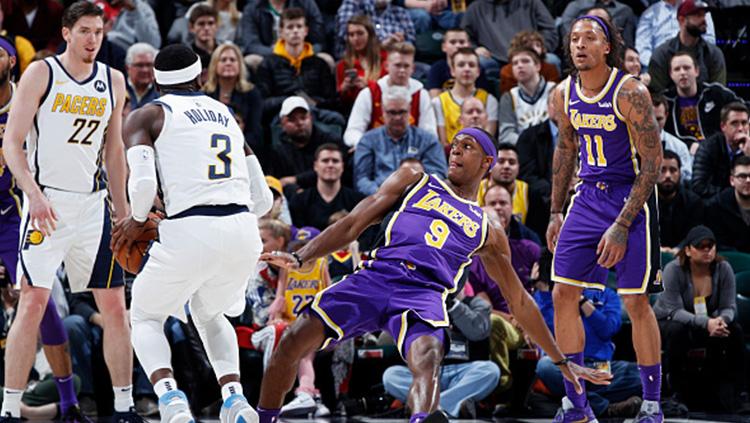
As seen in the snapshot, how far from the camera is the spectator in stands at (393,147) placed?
33.7 ft

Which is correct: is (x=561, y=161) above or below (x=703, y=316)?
above

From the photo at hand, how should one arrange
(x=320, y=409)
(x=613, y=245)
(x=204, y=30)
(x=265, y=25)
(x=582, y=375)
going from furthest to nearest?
(x=265, y=25) → (x=204, y=30) → (x=320, y=409) → (x=613, y=245) → (x=582, y=375)

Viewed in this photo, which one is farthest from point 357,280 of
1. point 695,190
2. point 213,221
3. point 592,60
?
point 695,190

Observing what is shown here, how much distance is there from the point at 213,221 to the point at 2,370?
384 cm

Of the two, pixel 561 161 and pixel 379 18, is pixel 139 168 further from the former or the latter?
pixel 379 18

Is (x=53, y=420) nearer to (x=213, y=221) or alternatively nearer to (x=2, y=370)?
(x=2, y=370)

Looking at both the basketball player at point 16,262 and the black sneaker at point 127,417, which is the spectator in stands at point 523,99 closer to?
the basketball player at point 16,262

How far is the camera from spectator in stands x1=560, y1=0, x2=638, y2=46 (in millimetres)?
12336

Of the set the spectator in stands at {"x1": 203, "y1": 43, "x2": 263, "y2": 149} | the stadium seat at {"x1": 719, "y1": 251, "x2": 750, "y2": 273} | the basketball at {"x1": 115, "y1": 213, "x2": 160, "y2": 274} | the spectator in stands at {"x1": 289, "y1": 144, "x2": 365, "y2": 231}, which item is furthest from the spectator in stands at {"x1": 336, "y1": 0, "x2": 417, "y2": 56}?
the basketball at {"x1": 115, "y1": 213, "x2": 160, "y2": 274}

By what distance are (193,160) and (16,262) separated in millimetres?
2101

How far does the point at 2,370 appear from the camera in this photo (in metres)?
8.65

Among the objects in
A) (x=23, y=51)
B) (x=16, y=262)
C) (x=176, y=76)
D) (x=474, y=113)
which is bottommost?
(x=16, y=262)

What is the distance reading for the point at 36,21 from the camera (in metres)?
11.8

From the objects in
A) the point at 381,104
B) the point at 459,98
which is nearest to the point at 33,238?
the point at 381,104
